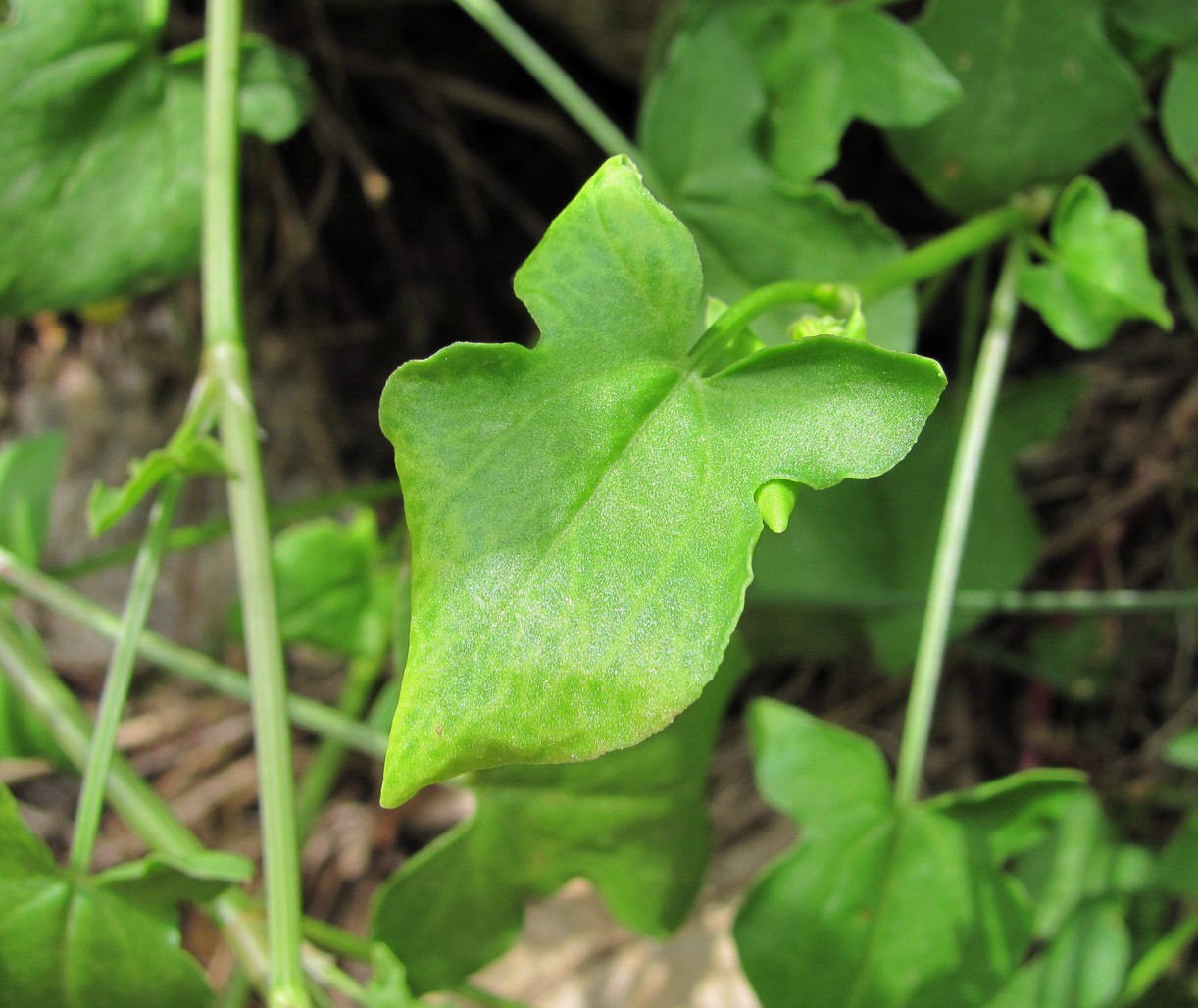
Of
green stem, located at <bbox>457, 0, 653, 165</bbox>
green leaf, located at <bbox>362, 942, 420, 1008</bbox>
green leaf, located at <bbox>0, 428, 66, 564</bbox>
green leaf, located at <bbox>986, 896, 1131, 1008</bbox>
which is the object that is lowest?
green leaf, located at <bbox>986, 896, 1131, 1008</bbox>

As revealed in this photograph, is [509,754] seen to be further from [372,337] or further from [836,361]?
[372,337]

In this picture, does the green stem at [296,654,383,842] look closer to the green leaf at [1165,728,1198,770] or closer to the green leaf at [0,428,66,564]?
the green leaf at [0,428,66,564]

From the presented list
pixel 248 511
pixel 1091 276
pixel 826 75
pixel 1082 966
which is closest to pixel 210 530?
pixel 248 511

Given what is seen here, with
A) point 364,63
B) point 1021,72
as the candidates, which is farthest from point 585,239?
point 364,63

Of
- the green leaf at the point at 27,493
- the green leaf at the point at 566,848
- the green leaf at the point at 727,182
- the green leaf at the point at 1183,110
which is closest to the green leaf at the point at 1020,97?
the green leaf at the point at 1183,110

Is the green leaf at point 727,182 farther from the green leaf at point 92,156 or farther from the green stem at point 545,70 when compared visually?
the green leaf at point 92,156

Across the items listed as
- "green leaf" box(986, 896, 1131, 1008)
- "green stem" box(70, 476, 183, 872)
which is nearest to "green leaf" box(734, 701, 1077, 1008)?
"green leaf" box(986, 896, 1131, 1008)
